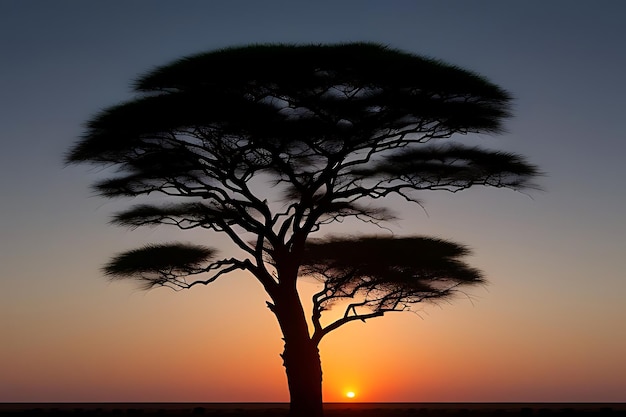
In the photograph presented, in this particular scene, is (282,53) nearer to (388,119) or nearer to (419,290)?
(388,119)

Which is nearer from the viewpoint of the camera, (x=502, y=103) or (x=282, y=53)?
(x=282, y=53)

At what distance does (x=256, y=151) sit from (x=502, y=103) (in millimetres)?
4501

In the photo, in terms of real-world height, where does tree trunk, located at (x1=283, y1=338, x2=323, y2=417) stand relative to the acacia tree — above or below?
below

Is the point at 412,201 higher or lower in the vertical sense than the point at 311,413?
higher

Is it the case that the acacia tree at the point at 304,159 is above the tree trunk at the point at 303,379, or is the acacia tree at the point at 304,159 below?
above

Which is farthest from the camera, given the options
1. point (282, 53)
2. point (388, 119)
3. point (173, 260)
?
point (173, 260)

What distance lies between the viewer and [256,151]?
1819 centimetres

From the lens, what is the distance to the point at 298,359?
18.7 meters

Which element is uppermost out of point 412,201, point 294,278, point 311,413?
point 412,201

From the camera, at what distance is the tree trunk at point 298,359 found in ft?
61.0

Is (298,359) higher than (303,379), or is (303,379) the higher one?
(298,359)

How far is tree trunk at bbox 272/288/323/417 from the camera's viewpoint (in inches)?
731

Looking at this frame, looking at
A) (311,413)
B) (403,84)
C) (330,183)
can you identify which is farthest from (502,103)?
(311,413)

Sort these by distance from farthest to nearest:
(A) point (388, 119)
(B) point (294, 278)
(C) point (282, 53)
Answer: (B) point (294, 278) < (A) point (388, 119) < (C) point (282, 53)
